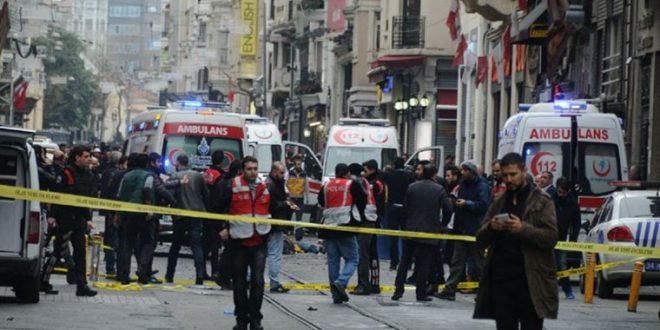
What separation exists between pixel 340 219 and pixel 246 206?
461 cm

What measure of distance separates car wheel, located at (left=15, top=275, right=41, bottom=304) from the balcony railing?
135ft

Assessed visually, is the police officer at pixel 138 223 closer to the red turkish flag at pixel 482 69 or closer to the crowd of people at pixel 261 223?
the crowd of people at pixel 261 223

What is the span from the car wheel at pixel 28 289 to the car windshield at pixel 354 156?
21292mm

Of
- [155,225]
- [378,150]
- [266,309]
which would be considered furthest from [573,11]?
[266,309]

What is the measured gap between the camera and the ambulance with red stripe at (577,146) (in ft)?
93.6

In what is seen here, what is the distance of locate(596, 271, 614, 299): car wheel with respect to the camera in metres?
24.0

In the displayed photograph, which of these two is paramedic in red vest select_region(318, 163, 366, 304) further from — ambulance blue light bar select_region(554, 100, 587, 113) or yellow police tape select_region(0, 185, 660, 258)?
ambulance blue light bar select_region(554, 100, 587, 113)

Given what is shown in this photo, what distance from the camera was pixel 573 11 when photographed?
128ft

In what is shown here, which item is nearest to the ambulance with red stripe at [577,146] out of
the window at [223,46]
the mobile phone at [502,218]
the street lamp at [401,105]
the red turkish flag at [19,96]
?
the mobile phone at [502,218]

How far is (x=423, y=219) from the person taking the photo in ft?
73.0

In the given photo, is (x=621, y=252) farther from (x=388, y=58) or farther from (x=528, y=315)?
(x=388, y=58)

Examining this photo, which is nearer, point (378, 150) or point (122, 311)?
point (122, 311)

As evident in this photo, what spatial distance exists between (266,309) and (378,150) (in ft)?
67.2

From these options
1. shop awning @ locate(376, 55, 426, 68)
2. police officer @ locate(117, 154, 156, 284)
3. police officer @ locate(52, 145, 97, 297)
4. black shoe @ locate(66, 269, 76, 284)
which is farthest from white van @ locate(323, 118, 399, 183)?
police officer @ locate(52, 145, 97, 297)
